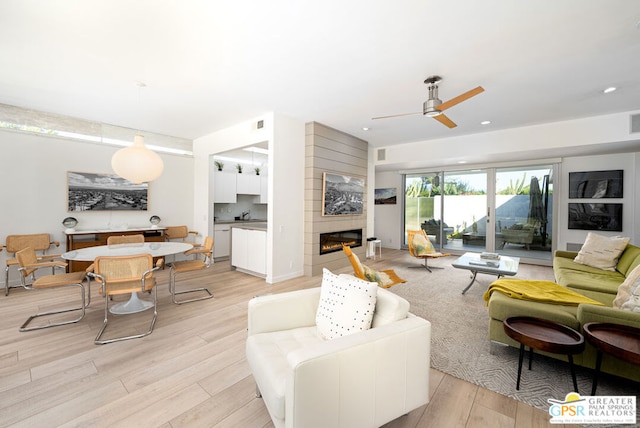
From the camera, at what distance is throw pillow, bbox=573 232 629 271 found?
3.69 meters

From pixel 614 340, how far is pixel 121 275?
404 centimetres

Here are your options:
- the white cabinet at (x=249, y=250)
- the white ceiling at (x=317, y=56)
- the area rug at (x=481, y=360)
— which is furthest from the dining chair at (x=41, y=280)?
the area rug at (x=481, y=360)

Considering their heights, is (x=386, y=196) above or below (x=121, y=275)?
above

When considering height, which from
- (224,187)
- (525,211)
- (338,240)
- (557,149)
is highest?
(557,149)

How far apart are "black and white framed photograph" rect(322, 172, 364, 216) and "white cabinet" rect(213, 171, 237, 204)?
2615mm

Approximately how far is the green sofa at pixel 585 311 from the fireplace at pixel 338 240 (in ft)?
10.3

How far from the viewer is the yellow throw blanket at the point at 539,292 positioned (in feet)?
7.52

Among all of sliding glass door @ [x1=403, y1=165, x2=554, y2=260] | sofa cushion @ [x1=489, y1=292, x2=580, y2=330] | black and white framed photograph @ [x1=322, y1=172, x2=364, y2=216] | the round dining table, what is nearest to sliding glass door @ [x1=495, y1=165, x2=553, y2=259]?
sliding glass door @ [x1=403, y1=165, x2=554, y2=260]

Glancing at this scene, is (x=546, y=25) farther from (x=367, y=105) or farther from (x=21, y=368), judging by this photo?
(x=21, y=368)

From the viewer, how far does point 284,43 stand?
258 centimetres

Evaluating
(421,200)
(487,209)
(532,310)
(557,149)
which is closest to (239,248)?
(532,310)

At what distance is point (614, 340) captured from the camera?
167cm

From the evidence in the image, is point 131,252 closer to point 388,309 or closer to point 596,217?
point 388,309

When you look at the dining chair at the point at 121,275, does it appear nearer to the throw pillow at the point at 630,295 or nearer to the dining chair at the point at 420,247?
the throw pillow at the point at 630,295
